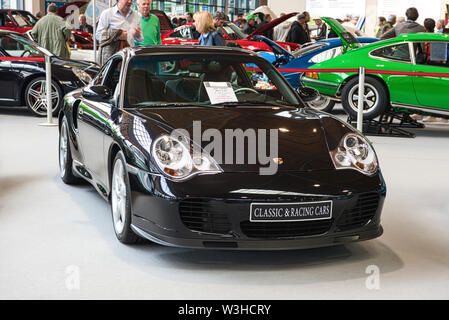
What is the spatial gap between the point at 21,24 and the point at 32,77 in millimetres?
13002

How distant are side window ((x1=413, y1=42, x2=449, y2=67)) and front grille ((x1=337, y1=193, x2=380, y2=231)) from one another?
261 inches

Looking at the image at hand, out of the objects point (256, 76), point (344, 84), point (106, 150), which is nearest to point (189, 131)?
point (106, 150)

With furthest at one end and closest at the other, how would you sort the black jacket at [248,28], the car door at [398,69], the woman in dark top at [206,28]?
the black jacket at [248,28] < the car door at [398,69] < the woman in dark top at [206,28]

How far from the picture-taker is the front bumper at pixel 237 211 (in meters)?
4.01

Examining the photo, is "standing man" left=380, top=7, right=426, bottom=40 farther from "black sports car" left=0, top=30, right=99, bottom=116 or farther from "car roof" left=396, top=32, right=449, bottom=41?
"black sports car" left=0, top=30, right=99, bottom=116

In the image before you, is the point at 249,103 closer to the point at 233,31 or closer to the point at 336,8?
the point at 233,31

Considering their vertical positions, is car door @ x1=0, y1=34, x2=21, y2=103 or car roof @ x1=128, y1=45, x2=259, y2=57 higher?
car roof @ x1=128, y1=45, x2=259, y2=57

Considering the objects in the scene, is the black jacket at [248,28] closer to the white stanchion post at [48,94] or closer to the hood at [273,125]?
the white stanchion post at [48,94]

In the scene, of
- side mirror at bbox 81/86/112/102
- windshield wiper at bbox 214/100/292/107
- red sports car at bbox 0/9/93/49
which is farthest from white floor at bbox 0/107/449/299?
red sports car at bbox 0/9/93/49

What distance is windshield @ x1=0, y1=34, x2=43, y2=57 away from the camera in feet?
39.2

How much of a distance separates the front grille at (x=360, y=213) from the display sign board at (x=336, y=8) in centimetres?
2061

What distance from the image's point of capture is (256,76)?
6.05m

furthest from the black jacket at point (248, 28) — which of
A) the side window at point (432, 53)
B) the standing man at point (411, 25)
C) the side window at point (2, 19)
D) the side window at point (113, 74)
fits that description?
the side window at point (113, 74)
